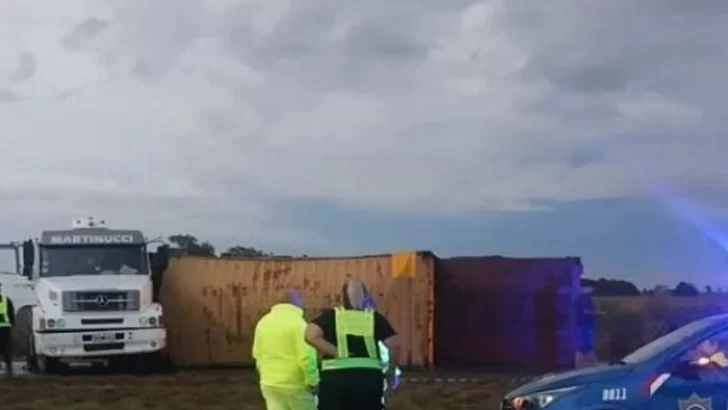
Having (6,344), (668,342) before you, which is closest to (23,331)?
(6,344)

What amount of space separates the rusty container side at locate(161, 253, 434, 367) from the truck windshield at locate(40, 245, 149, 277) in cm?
199

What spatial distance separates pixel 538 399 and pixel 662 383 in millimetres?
1015

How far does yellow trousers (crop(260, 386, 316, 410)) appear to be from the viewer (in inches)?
422

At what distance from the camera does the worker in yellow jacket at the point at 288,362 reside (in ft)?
35.0

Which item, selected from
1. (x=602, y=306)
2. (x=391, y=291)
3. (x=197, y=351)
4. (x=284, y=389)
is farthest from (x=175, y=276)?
(x=284, y=389)

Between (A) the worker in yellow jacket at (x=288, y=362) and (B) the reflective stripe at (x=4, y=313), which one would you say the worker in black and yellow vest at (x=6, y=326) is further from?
(A) the worker in yellow jacket at (x=288, y=362)

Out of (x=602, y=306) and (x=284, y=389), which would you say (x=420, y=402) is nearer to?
(x=284, y=389)

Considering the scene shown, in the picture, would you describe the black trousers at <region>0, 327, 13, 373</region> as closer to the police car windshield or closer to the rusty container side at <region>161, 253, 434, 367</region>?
the rusty container side at <region>161, 253, 434, 367</region>

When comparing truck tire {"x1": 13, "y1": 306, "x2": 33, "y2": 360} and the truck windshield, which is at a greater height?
the truck windshield

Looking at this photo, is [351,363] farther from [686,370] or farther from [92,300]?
[92,300]

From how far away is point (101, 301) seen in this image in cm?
2445

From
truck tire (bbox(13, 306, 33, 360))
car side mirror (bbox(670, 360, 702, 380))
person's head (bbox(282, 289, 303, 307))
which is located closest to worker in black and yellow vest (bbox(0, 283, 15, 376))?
truck tire (bbox(13, 306, 33, 360))

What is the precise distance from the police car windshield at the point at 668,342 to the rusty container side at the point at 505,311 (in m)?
14.7

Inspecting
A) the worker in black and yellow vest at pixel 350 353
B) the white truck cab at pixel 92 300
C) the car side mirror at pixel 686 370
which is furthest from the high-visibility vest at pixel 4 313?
the car side mirror at pixel 686 370
